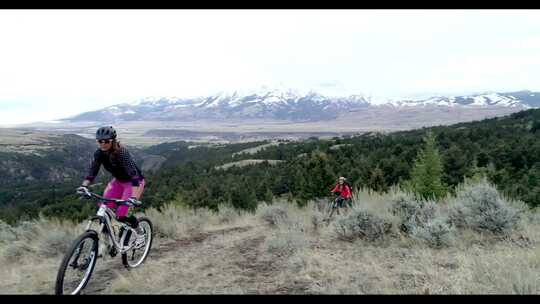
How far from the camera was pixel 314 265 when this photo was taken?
5.80 m

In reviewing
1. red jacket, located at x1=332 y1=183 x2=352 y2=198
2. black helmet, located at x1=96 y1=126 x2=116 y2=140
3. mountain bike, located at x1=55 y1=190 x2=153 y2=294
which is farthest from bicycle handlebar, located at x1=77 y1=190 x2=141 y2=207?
red jacket, located at x1=332 y1=183 x2=352 y2=198

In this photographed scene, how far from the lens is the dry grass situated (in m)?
4.80

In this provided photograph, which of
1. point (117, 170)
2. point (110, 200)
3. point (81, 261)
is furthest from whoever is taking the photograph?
point (117, 170)

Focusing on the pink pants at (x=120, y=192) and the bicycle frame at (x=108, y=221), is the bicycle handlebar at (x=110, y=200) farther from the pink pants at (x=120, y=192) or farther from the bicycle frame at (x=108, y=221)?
the pink pants at (x=120, y=192)

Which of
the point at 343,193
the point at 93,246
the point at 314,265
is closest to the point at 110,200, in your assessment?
the point at 93,246

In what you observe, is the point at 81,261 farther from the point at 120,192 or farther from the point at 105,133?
the point at 105,133

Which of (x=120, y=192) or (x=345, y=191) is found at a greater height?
(x=120, y=192)

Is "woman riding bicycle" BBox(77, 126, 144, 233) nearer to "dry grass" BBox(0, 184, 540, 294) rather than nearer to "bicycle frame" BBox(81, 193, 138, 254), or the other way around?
"bicycle frame" BBox(81, 193, 138, 254)

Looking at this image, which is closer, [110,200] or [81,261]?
[81,261]

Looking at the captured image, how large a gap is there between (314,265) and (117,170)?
3325mm

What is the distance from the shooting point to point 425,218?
7.68 m

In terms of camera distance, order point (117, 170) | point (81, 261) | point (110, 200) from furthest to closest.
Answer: point (117, 170), point (110, 200), point (81, 261)

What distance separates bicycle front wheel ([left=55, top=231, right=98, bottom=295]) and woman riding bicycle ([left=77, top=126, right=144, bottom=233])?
68 centimetres
